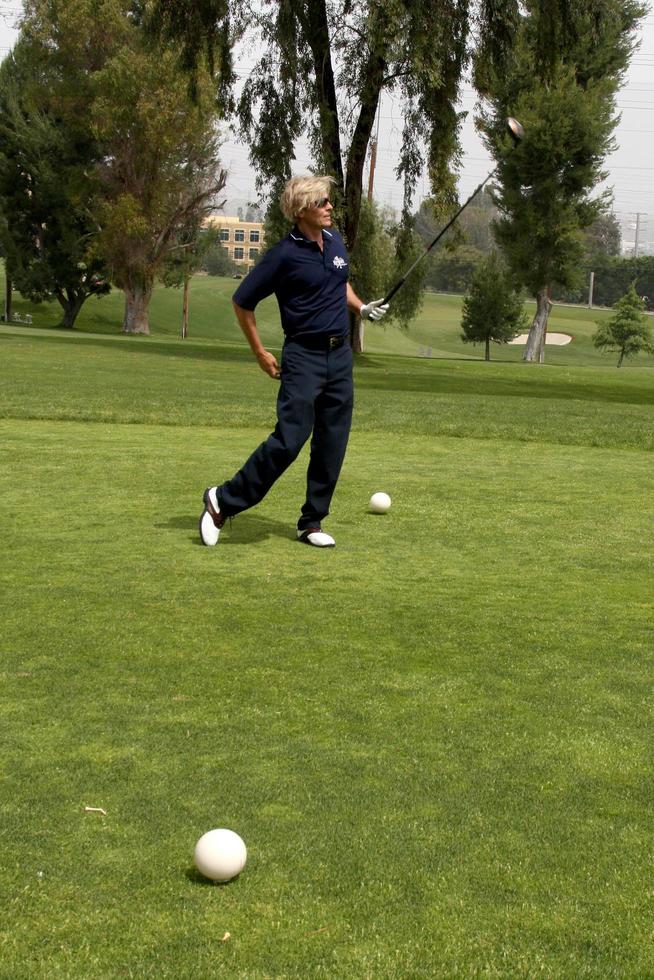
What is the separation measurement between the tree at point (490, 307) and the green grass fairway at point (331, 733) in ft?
223

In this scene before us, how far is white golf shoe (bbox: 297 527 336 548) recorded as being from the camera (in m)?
7.59

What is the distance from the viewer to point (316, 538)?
25.0 feet

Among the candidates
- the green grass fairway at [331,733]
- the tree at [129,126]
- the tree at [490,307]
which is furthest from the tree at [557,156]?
the green grass fairway at [331,733]

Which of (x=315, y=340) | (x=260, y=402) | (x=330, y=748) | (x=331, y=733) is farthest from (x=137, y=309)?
Answer: (x=330, y=748)

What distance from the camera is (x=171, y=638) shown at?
527cm

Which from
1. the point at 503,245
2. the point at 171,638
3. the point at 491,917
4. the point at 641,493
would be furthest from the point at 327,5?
the point at 503,245

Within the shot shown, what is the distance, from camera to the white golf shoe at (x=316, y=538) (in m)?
7.59

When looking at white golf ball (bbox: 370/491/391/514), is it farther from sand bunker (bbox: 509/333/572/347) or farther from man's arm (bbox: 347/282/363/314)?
sand bunker (bbox: 509/333/572/347)

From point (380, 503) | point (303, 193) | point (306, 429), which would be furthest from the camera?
point (380, 503)

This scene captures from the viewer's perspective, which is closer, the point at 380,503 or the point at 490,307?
the point at 380,503

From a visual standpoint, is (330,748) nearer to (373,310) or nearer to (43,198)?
(373,310)

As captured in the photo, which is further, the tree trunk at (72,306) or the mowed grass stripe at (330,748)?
the tree trunk at (72,306)

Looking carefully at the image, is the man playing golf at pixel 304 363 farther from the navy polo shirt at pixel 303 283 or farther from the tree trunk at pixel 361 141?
the tree trunk at pixel 361 141

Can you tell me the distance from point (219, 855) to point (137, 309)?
63695mm
